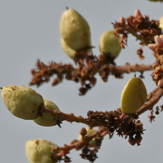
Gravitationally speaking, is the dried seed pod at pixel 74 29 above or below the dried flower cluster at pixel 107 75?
above

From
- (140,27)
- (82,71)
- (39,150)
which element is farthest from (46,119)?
(140,27)

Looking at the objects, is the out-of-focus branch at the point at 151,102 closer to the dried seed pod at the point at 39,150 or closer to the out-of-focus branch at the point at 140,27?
Answer: the out-of-focus branch at the point at 140,27

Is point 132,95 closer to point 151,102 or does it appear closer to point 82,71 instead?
point 151,102

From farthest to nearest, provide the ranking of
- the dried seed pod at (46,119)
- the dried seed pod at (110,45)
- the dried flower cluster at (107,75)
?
1. the dried seed pod at (110,45)
2. the dried seed pod at (46,119)
3. the dried flower cluster at (107,75)

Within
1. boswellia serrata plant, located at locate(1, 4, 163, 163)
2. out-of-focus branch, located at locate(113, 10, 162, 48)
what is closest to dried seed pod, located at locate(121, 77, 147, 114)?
boswellia serrata plant, located at locate(1, 4, 163, 163)

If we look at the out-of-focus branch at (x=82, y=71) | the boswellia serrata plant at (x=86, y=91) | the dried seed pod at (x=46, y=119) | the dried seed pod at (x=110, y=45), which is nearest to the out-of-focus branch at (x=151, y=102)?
the boswellia serrata plant at (x=86, y=91)

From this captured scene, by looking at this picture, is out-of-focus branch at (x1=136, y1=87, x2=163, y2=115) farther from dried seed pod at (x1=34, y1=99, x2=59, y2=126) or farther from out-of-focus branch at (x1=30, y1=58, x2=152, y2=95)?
dried seed pod at (x1=34, y1=99, x2=59, y2=126)

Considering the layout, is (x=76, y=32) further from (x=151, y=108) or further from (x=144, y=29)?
(x=151, y=108)
